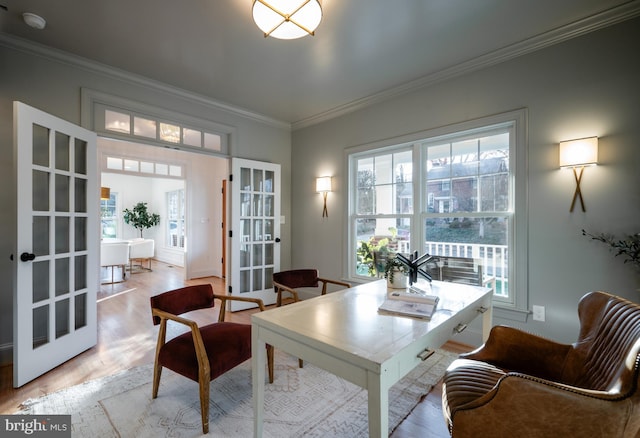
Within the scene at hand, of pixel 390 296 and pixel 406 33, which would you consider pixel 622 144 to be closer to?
pixel 406 33

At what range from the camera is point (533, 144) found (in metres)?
2.56

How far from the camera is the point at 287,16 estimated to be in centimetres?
189

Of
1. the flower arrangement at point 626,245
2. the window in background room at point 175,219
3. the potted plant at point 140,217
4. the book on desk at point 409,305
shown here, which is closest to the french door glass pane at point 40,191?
the book on desk at point 409,305

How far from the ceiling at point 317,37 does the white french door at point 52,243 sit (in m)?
0.80

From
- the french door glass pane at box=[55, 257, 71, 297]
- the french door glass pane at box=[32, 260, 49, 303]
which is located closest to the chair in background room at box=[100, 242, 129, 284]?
the french door glass pane at box=[55, 257, 71, 297]

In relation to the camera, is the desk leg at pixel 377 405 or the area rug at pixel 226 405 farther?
the area rug at pixel 226 405

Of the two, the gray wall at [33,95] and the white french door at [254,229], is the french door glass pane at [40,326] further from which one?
the white french door at [254,229]

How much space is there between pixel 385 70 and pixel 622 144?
205 centimetres

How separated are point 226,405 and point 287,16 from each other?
2575mm

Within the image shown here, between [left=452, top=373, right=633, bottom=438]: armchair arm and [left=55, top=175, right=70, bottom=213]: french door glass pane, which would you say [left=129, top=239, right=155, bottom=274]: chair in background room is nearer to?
[left=55, top=175, right=70, bottom=213]: french door glass pane

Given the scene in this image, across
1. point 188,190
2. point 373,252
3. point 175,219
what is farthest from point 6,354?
point 175,219

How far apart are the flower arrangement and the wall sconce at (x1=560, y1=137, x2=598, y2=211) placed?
0.26 metres

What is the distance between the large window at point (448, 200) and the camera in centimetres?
273

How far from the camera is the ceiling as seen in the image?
215cm
